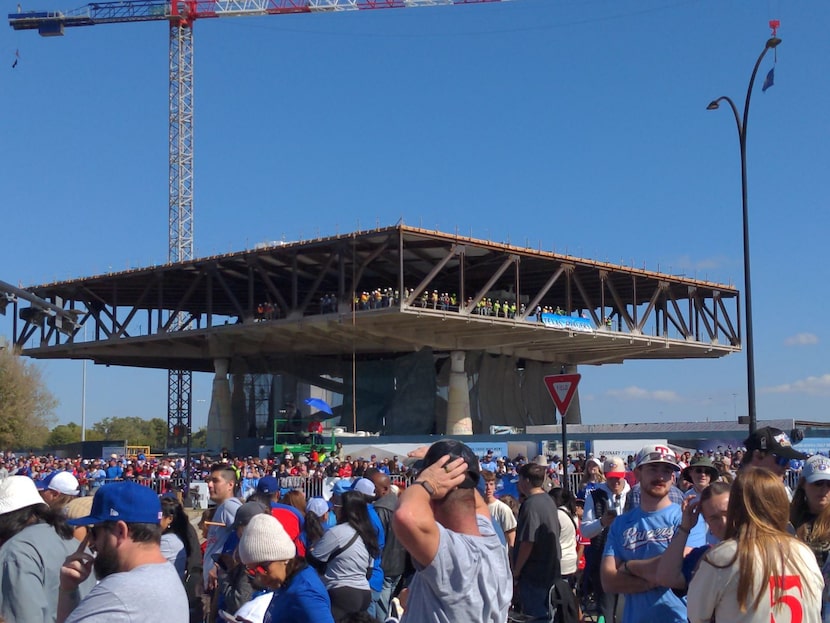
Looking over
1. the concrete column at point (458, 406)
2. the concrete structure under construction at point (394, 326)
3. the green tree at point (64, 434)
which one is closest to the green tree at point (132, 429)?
the green tree at point (64, 434)

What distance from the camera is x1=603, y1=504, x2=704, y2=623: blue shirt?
5.32m

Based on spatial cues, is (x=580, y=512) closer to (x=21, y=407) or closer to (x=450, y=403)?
(x=450, y=403)

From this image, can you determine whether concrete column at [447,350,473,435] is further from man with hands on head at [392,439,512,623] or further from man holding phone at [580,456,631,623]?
man with hands on head at [392,439,512,623]

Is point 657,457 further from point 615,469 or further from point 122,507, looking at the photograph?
point 615,469

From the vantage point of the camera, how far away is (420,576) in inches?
156

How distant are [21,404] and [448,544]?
7198cm

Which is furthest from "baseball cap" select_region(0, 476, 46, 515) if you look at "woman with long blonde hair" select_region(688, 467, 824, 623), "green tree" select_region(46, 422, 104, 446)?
"green tree" select_region(46, 422, 104, 446)

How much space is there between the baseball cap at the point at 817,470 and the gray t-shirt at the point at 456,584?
2.67 m

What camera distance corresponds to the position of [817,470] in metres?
5.87

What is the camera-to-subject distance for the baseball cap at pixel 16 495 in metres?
5.47

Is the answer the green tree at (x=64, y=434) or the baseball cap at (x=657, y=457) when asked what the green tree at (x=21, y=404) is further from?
the baseball cap at (x=657, y=457)

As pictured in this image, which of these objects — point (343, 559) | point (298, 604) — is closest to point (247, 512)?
point (343, 559)

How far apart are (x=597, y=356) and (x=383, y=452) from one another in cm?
2318

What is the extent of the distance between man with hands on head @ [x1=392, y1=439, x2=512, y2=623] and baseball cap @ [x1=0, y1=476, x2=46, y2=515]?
2.67 m
